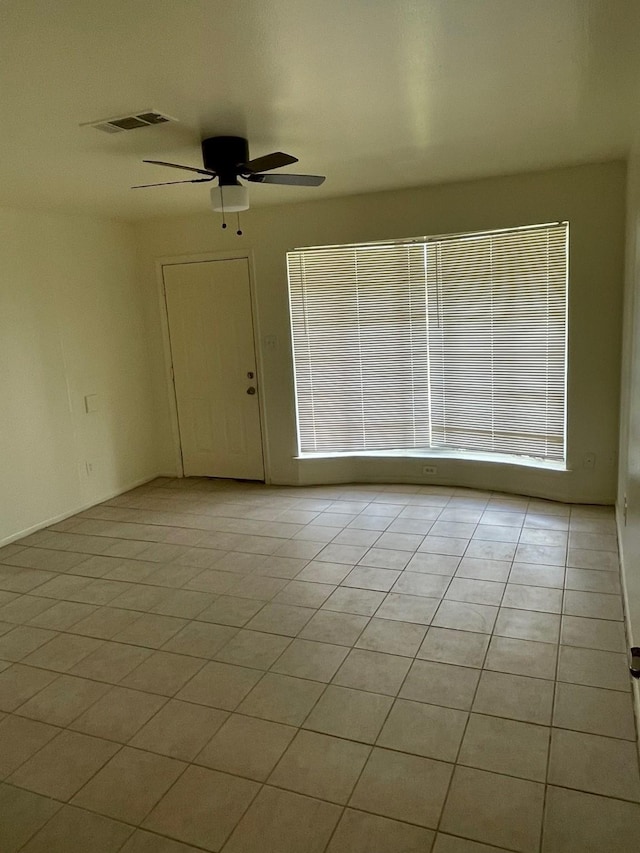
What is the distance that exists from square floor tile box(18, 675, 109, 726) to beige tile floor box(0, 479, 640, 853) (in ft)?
0.04

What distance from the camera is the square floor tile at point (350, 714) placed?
91.9 inches

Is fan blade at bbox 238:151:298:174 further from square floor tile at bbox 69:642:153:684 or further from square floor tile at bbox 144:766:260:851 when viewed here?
square floor tile at bbox 144:766:260:851

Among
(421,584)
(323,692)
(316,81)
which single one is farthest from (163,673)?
(316,81)

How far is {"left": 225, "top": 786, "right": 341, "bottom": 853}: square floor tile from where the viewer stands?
6.06 ft

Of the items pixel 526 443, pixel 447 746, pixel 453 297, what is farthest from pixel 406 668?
pixel 453 297

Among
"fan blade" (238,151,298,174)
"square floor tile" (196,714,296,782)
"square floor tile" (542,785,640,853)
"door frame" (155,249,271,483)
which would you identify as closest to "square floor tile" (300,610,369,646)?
"square floor tile" (196,714,296,782)

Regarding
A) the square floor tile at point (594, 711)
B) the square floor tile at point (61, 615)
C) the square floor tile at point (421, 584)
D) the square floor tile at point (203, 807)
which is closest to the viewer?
the square floor tile at point (203, 807)

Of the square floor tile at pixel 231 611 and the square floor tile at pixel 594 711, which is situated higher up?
the square floor tile at pixel 231 611

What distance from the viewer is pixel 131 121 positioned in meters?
2.82

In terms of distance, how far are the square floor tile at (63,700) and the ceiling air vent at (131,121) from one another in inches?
101

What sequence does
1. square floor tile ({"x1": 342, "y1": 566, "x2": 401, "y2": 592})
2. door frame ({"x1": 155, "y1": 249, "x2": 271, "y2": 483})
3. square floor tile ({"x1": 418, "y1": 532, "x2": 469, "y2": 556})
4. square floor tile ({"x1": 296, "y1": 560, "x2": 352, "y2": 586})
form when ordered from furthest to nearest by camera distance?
door frame ({"x1": 155, "y1": 249, "x2": 271, "y2": 483}), square floor tile ({"x1": 418, "y1": 532, "x2": 469, "y2": 556}), square floor tile ({"x1": 296, "y1": 560, "x2": 352, "y2": 586}), square floor tile ({"x1": 342, "y1": 566, "x2": 401, "y2": 592})

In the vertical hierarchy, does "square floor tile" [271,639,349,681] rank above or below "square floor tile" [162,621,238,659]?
below

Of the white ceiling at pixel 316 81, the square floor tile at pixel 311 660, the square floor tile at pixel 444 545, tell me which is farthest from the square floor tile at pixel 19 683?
the white ceiling at pixel 316 81

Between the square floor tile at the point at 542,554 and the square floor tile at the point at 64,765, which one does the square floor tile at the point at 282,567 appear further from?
the square floor tile at the point at 64,765
